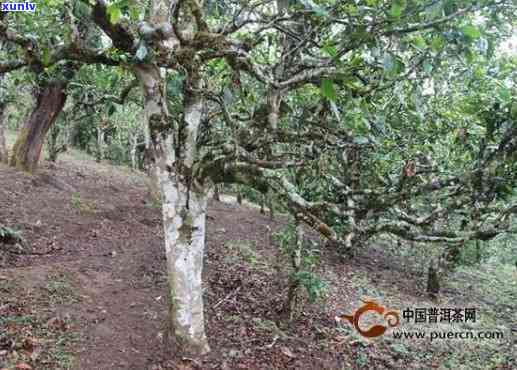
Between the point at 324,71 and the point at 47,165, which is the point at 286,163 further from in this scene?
the point at 47,165

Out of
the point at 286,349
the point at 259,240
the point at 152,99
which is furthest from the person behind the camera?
the point at 259,240

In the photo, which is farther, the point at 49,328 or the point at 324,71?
the point at 49,328

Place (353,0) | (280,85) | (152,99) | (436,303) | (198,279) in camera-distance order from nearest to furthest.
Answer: (353,0)
(280,85)
(152,99)
(198,279)
(436,303)

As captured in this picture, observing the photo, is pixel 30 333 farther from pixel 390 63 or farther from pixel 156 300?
pixel 390 63

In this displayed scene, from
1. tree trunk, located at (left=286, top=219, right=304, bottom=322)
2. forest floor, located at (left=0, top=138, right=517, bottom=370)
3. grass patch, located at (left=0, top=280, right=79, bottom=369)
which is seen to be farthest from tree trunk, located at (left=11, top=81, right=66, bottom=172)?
tree trunk, located at (left=286, top=219, right=304, bottom=322)

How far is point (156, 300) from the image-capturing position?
240 inches

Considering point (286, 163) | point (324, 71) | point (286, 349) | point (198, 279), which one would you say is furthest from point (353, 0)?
point (286, 349)

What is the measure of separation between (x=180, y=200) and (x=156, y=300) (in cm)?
249

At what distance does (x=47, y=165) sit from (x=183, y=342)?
11.1 m

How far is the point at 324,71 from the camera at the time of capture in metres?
3.59

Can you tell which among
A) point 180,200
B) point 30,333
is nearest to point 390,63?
point 180,200

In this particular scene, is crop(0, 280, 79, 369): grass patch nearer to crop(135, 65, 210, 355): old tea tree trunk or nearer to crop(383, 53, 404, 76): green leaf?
crop(135, 65, 210, 355): old tea tree trunk

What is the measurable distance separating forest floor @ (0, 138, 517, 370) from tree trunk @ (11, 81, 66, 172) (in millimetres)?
444

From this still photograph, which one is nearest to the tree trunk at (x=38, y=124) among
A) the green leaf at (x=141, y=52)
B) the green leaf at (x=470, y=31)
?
the green leaf at (x=141, y=52)
